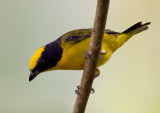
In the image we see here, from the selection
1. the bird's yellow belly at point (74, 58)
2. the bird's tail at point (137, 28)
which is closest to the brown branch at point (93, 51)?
the bird's yellow belly at point (74, 58)

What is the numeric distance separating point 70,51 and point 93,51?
123cm

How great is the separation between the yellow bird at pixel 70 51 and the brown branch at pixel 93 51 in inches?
39.0

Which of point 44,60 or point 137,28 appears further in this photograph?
point 137,28

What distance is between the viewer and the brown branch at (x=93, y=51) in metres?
1.85

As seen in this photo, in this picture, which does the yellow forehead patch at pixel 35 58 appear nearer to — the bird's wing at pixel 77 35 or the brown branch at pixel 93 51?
the bird's wing at pixel 77 35

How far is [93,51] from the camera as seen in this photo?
7.19 feet

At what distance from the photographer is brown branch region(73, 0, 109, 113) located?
185 cm

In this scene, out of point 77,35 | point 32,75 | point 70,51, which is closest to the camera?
point 32,75

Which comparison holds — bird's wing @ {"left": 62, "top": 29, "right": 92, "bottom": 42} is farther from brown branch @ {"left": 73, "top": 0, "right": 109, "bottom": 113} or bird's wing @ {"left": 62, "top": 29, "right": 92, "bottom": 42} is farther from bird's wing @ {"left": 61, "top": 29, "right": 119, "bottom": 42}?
brown branch @ {"left": 73, "top": 0, "right": 109, "bottom": 113}

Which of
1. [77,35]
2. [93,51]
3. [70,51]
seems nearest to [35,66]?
[70,51]

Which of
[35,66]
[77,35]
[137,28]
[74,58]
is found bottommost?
[35,66]

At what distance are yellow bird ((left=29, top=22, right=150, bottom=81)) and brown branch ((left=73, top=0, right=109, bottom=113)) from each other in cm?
99

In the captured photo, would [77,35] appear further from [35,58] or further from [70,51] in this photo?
[35,58]

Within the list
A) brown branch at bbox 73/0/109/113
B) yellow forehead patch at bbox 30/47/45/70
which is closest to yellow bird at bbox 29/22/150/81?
yellow forehead patch at bbox 30/47/45/70
